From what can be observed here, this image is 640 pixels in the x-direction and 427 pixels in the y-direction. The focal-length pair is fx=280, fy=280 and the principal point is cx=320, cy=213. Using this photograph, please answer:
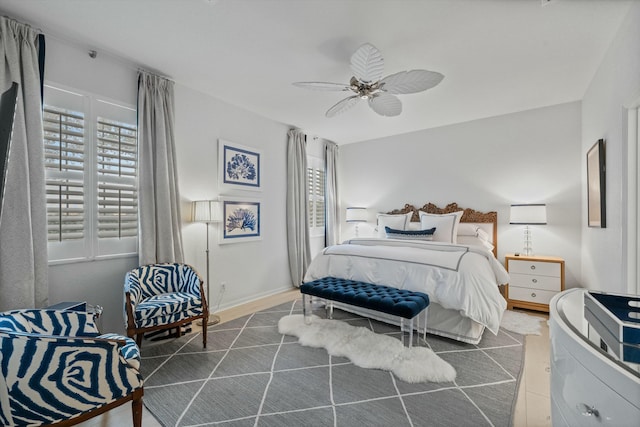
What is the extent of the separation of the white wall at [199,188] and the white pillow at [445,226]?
238 cm

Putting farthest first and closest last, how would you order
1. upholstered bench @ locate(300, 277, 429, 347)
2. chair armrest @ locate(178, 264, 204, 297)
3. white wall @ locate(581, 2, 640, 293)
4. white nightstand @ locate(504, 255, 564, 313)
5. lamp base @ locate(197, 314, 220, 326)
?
white nightstand @ locate(504, 255, 564, 313), lamp base @ locate(197, 314, 220, 326), chair armrest @ locate(178, 264, 204, 297), upholstered bench @ locate(300, 277, 429, 347), white wall @ locate(581, 2, 640, 293)

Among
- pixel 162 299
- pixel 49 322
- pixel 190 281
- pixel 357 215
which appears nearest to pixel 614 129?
pixel 357 215

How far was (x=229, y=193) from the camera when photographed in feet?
12.6

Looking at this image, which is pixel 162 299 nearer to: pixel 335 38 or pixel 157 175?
pixel 157 175

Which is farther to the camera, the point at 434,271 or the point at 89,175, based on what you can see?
the point at 434,271

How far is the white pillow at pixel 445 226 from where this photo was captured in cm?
416

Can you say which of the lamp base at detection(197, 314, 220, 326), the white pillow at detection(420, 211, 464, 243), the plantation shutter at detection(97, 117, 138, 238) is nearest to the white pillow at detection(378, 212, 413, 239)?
the white pillow at detection(420, 211, 464, 243)

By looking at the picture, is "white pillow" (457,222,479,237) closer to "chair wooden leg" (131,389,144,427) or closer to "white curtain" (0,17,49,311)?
"chair wooden leg" (131,389,144,427)

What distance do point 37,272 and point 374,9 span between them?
3246 mm

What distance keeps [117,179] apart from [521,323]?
462 cm

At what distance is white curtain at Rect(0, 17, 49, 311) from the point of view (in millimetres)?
2047

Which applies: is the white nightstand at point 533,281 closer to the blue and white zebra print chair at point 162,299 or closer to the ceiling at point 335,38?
the ceiling at point 335,38

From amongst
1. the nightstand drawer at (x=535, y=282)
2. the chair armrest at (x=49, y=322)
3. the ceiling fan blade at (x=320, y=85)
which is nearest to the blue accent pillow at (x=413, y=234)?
the nightstand drawer at (x=535, y=282)

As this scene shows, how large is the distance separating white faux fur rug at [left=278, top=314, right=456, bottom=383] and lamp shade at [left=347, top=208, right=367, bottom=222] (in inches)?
102
